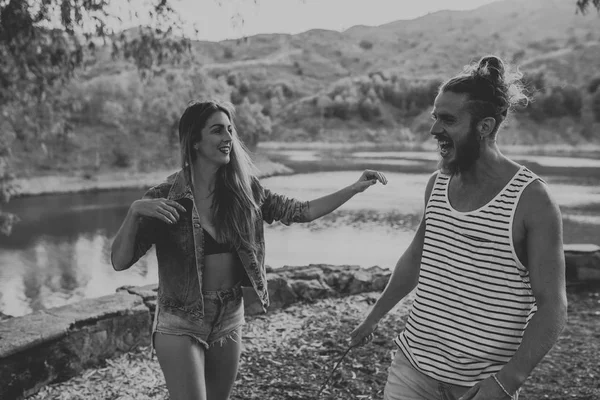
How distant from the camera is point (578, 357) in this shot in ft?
16.5

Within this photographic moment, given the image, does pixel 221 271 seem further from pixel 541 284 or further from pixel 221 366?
pixel 541 284

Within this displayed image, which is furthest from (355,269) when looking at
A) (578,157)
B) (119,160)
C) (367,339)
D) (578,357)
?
(578,157)

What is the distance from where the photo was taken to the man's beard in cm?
224

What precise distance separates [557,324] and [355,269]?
5402 millimetres

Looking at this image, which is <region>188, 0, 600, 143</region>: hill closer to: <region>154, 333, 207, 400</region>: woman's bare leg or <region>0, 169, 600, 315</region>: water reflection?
<region>0, 169, 600, 315</region>: water reflection

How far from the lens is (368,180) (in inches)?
122

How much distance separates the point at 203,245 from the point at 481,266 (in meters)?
1.26

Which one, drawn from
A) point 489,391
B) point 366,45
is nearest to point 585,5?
point 489,391

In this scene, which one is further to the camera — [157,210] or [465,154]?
[157,210]

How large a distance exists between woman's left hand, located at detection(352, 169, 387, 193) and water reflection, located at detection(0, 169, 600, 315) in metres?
12.2

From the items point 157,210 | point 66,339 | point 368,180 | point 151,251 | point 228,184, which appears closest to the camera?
point 157,210

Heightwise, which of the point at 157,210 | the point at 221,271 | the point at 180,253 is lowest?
the point at 221,271

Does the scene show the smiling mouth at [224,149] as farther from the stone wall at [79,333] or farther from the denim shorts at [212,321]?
the stone wall at [79,333]

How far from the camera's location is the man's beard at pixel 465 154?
2.24 m
